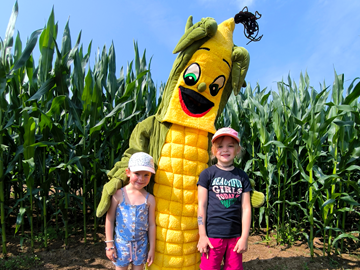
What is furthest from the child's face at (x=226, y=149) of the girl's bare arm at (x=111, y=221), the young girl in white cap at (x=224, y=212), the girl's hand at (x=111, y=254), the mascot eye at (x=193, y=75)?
the girl's hand at (x=111, y=254)

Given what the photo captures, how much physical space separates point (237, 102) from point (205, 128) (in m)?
2.32

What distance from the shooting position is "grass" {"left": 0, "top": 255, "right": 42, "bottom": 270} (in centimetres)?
259

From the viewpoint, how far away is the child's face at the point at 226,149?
1.85m

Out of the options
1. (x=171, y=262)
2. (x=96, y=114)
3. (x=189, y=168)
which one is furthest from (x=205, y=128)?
(x=96, y=114)

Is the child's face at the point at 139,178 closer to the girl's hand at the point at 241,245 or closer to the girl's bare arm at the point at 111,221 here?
the girl's bare arm at the point at 111,221

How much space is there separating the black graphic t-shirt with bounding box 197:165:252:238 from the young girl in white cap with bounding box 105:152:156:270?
17.6 inches

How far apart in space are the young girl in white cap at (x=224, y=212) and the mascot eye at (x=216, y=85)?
1.33 ft

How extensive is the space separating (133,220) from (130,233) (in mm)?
105

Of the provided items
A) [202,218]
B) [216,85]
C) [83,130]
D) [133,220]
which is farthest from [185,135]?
[83,130]

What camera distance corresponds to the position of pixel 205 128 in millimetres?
1980

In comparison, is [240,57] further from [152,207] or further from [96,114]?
[96,114]

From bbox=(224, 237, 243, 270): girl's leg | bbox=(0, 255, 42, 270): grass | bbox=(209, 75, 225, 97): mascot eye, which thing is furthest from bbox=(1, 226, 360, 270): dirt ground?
bbox=(209, 75, 225, 97): mascot eye

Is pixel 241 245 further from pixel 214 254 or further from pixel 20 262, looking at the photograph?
pixel 20 262

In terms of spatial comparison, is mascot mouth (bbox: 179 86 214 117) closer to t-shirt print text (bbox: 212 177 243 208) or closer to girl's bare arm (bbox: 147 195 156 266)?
t-shirt print text (bbox: 212 177 243 208)
